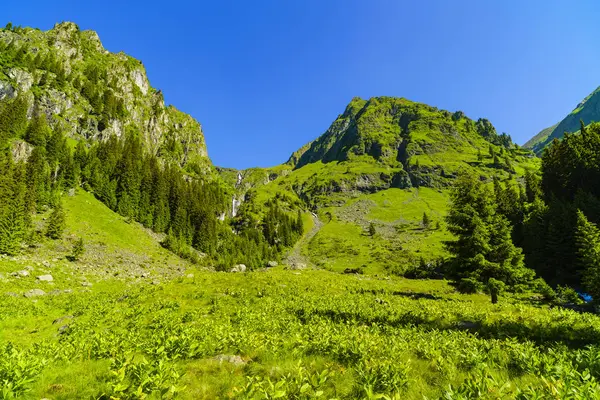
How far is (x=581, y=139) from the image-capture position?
3324 inches

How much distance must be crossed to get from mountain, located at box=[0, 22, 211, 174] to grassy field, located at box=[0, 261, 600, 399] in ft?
393

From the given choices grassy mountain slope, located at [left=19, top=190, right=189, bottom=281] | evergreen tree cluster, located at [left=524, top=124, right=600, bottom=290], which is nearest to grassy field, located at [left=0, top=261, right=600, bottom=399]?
grassy mountain slope, located at [left=19, top=190, right=189, bottom=281]

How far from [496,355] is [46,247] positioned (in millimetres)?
62738

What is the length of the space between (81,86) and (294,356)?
581 feet

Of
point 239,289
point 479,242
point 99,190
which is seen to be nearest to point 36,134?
point 99,190

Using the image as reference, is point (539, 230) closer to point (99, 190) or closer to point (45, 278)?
point (45, 278)

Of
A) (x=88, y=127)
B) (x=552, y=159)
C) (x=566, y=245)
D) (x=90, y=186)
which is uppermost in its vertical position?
(x=88, y=127)

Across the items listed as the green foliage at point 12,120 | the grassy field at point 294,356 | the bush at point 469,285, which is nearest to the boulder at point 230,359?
the grassy field at point 294,356

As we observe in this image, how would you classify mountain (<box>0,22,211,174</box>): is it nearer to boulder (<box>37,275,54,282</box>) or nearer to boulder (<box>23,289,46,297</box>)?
boulder (<box>37,275,54,282</box>)

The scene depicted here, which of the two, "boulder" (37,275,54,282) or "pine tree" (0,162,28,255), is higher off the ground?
"pine tree" (0,162,28,255)

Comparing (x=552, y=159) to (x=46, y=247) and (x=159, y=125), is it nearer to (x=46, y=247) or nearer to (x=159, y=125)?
(x=46, y=247)

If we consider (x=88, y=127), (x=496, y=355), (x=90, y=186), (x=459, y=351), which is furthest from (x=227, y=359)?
(x=88, y=127)

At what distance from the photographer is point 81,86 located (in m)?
138

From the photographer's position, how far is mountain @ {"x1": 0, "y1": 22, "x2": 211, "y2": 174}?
114562 mm
